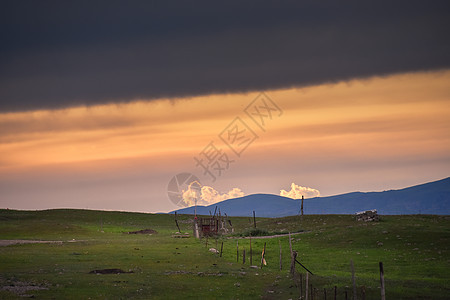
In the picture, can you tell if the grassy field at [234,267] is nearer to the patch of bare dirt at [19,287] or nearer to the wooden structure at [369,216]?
the patch of bare dirt at [19,287]

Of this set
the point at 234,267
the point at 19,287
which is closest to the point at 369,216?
the point at 234,267

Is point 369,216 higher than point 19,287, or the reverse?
point 369,216

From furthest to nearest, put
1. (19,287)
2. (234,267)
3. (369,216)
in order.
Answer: (369,216)
(234,267)
(19,287)

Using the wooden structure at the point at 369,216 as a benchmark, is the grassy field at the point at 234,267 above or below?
below

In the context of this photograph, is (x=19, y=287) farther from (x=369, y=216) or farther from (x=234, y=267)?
(x=369, y=216)

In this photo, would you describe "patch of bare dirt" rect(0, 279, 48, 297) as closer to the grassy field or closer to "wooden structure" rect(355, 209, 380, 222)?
the grassy field

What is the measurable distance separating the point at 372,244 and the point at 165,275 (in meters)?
32.1

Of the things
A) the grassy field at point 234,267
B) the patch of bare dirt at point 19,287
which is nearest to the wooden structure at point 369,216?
the grassy field at point 234,267

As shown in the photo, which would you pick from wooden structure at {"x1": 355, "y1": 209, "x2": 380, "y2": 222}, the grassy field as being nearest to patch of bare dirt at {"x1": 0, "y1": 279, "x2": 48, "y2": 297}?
the grassy field

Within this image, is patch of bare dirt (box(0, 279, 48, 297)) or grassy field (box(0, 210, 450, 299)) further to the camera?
grassy field (box(0, 210, 450, 299))

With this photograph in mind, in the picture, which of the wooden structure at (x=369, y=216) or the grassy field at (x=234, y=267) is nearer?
the grassy field at (x=234, y=267)

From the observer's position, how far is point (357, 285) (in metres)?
42.7

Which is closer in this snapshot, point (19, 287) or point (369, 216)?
point (19, 287)

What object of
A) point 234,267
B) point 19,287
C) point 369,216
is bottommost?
point 19,287
